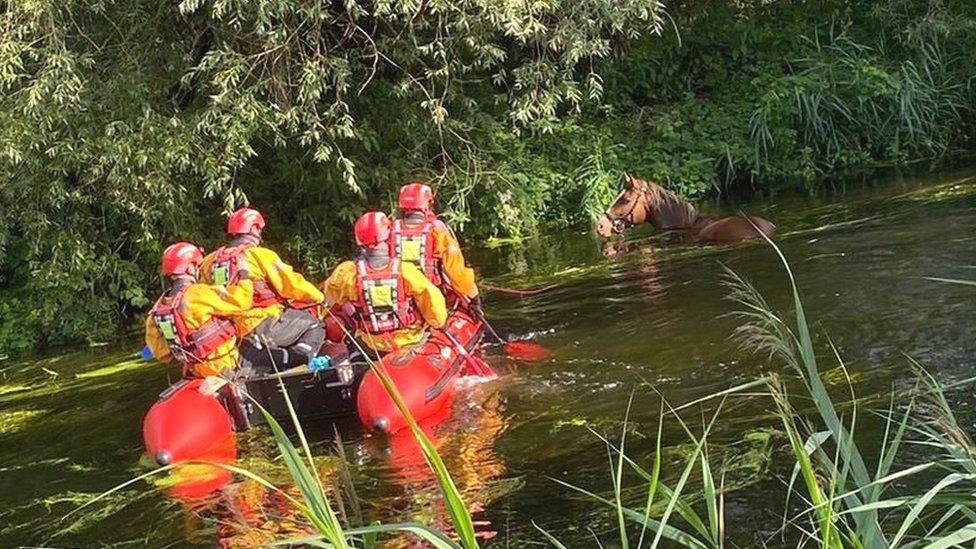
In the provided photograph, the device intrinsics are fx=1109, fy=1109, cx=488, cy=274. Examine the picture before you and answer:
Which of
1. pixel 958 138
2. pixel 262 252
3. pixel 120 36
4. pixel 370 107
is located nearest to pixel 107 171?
pixel 120 36

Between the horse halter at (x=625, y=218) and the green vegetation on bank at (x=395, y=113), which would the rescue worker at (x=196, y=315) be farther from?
the horse halter at (x=625, y=218)

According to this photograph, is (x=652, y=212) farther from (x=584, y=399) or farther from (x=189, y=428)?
(x=189, y=428)

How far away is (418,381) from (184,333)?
1.55 meters

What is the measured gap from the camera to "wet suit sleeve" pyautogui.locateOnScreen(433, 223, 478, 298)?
7.76m

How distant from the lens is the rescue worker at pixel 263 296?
24.5 ft

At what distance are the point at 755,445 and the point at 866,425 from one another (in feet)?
1.79

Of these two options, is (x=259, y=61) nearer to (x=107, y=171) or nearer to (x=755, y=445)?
(x=107, y=171)

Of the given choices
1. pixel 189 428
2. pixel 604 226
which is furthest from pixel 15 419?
pixel 604 226

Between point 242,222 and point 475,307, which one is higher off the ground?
point 242,222

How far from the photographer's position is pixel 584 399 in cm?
661

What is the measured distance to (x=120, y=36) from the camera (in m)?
12.5

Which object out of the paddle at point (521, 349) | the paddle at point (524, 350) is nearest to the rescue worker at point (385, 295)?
the paddle at point (521, 349)

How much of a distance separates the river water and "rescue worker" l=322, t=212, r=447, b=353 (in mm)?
570

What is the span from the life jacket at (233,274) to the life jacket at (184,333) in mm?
362
